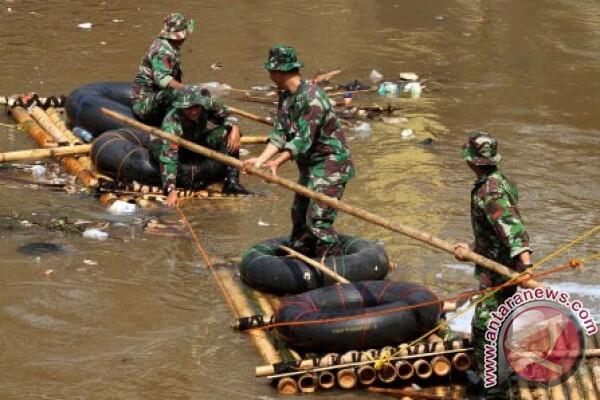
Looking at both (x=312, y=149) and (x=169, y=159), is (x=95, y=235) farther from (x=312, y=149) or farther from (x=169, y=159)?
(x=312, y=149)

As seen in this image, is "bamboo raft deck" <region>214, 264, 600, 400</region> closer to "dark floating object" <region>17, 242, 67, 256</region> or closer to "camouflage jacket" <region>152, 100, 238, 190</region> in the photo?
"dark floating object" <region>17, 242, 67, 256</region>

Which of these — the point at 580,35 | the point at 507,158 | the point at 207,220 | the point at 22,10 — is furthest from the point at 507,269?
the point at 22,10

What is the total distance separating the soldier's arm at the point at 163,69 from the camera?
12.5 meters

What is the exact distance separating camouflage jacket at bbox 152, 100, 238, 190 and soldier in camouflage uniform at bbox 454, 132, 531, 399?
4.73m

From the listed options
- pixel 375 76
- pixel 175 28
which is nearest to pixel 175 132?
pixel 175 28

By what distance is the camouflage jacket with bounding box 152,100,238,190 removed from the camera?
38.8 feet

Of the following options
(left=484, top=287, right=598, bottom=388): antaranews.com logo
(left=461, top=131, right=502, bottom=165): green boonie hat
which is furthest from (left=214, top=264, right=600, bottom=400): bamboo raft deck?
(left=461, top=131, right=502, bottom=165): green boonie hat

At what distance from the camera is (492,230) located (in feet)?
25.0

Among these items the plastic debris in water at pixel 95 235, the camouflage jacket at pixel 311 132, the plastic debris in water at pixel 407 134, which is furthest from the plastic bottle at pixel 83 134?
the camouflage jacket at pixel 311 132

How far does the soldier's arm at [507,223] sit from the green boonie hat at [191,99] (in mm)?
4925

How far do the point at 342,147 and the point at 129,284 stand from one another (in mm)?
2136

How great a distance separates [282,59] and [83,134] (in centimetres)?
528

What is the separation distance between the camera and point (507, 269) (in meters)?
7.38

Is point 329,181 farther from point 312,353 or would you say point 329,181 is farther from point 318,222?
point 312,353
